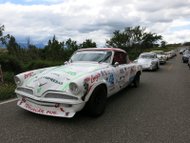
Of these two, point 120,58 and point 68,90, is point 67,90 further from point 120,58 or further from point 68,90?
point 120,58

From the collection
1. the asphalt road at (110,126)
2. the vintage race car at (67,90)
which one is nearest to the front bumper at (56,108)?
the vintage race car at (67,90)

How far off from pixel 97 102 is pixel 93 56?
1.85 meters

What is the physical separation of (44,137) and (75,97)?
94 centimetres

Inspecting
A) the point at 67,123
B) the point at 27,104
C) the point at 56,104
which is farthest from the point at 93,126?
the point at 27,104

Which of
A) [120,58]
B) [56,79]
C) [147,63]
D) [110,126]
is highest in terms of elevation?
[120,58]

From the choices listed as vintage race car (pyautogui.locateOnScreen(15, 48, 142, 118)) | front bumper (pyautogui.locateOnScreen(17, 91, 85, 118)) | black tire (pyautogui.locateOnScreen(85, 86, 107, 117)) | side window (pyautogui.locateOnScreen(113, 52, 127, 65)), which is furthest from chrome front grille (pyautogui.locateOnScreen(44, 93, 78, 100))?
side window (pyautogui.locateOnScreen(113, 52, 127, 65))

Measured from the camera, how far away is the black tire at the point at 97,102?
450cm

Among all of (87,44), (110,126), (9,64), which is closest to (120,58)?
(110,126)

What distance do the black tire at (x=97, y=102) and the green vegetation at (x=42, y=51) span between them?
317 centimetres

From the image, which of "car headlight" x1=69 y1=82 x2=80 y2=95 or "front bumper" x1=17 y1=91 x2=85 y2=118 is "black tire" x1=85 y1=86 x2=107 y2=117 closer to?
"front bumper" x1=17 y1=91 x2=85 y2=118

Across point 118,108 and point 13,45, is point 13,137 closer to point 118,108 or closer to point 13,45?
point 118,108

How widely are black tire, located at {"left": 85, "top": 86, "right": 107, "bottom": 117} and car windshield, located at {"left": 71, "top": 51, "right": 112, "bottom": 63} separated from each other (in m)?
→ 1.33

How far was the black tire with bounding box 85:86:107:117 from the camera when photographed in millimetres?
4500

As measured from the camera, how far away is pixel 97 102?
4754 millimetres
